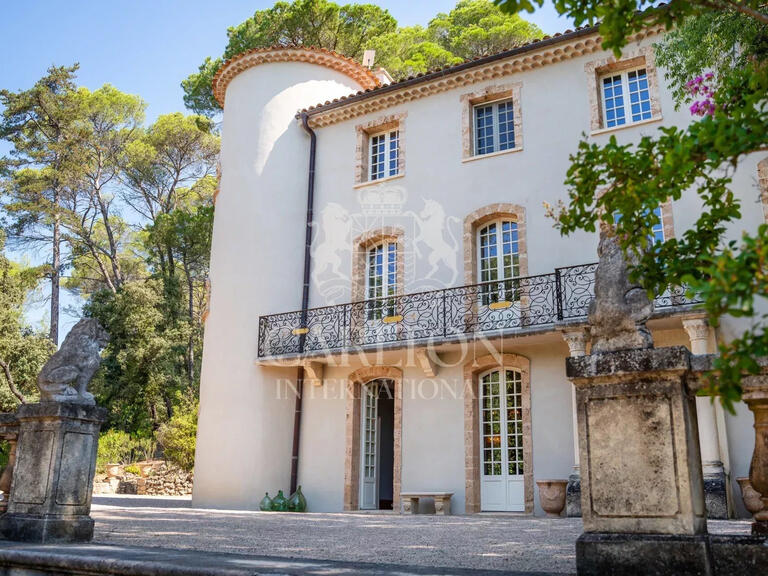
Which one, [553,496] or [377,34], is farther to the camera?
[377,34]

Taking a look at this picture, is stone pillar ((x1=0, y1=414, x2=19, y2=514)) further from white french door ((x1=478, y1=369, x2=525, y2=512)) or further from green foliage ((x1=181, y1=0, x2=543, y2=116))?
green foliage ((x1=181, y1=0, x2=543, y2=116))

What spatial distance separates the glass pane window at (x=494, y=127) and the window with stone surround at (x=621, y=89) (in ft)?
5.78

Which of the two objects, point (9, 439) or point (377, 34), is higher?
point (377, 34)

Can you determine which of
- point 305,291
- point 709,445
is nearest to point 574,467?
point 709,445

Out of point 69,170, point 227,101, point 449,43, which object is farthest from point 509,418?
point 69,170

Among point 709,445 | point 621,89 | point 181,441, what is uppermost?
point 621,89

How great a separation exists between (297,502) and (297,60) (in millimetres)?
10469

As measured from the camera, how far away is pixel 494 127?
1490cm

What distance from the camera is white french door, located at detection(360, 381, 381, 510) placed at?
571 inches

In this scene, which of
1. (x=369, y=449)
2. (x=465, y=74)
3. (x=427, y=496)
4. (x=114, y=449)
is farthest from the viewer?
(x=114, y=449)

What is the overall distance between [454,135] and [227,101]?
630cm

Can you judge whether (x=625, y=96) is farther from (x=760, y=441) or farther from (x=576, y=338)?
(x=760, y=441)

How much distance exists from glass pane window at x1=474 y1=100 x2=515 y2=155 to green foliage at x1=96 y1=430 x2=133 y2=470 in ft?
51.1

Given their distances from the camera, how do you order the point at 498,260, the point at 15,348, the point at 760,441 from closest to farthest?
1. the point at 760,441
2. the point at 498,260
3. the point at 15,348
